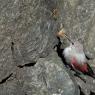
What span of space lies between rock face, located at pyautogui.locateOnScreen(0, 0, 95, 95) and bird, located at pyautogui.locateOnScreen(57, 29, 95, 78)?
0.69 ft

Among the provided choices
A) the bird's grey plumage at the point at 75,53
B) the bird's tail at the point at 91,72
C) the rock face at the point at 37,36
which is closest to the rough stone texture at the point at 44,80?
the rock face at the point at 37,36

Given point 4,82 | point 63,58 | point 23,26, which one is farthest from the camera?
point 63,58

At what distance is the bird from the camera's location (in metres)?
5.14

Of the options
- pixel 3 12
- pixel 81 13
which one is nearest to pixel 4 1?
pixel 3 12

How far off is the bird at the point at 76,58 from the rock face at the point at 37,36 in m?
0.21

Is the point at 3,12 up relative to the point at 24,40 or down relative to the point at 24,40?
up

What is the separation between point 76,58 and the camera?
17.0 feet

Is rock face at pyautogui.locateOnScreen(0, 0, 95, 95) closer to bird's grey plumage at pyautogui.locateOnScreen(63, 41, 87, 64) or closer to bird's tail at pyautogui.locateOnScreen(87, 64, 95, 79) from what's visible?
bird's grey plumage at pyautogui.locateOnScreen(63, 41, 87, 64)

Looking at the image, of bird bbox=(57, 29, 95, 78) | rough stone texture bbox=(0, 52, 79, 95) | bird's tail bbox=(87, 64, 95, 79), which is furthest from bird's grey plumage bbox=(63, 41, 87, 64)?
rough stone texture bbox=(0, 52, 79, 95)

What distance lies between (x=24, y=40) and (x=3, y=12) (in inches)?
24.8

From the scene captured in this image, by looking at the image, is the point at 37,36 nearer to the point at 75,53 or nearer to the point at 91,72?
the point at 75,53

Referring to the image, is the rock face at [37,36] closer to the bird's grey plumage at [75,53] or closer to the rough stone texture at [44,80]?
the rough stone texture at [44,80]

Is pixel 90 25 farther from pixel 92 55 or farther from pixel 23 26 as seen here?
pixel 23 26

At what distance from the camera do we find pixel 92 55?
550cm
